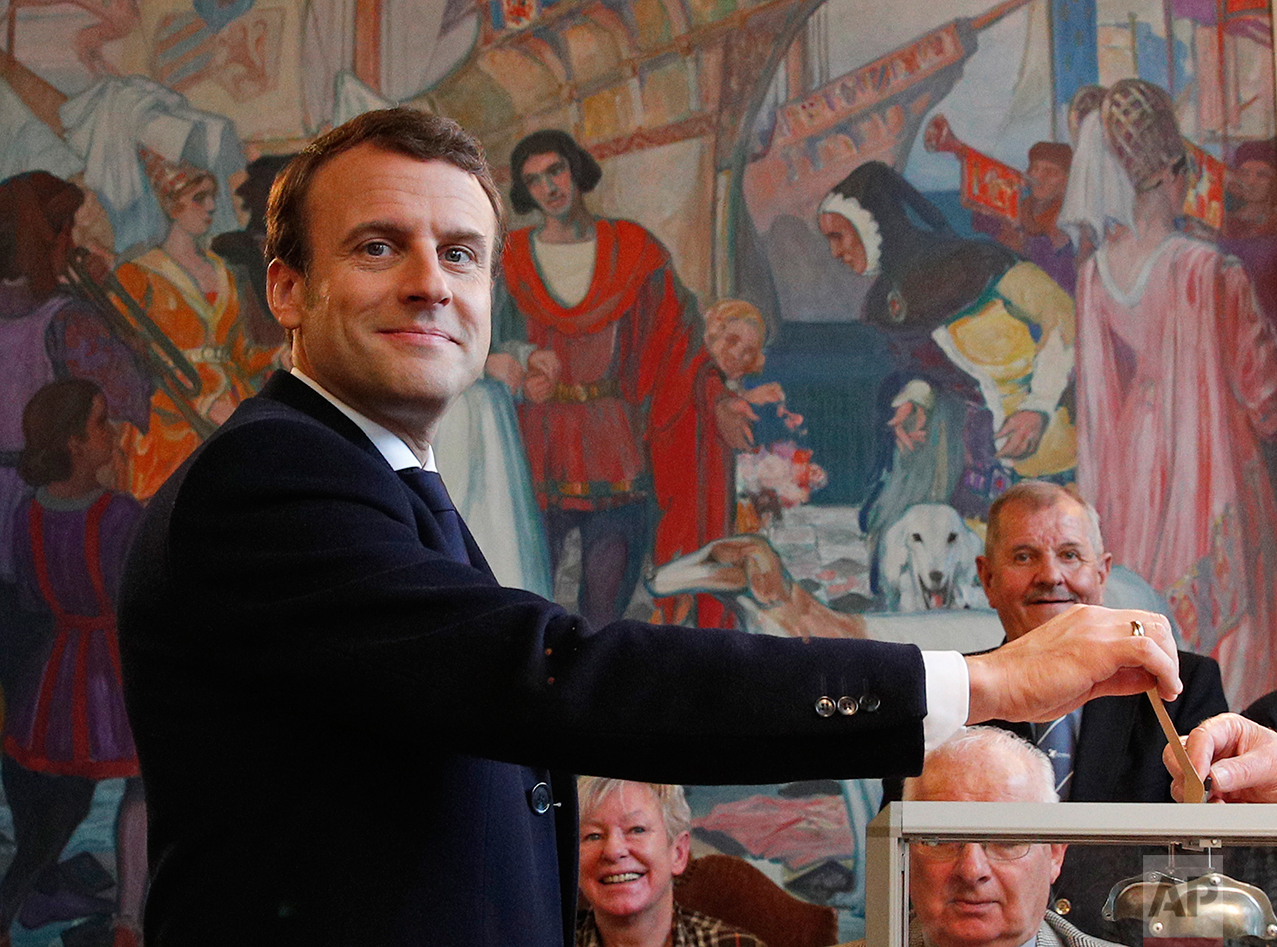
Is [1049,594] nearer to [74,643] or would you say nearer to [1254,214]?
[1254,214]

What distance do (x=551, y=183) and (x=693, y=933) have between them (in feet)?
11.4

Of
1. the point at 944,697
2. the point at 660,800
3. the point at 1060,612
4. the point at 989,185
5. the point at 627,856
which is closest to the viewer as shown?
the point at 944,697

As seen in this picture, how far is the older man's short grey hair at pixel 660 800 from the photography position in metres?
4.97

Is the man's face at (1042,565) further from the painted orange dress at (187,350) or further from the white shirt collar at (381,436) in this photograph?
the white shirt collar at (381,436)

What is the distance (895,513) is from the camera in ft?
21.1

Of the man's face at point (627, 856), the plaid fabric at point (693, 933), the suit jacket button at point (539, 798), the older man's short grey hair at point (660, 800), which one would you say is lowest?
the plaid fabric at point (693, 933)

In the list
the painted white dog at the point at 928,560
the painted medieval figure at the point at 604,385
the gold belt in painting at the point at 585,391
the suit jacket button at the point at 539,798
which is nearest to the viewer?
the suit jacket button at the point at 539,798

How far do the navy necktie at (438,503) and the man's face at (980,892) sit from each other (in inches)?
26.5

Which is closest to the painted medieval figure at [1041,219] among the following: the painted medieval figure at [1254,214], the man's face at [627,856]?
the painted medieval figure at [1254,214]

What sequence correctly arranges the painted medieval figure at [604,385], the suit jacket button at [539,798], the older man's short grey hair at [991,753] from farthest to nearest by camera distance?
the painted medieval figure at [604,385]
the older man's short grey hair at [991,753]
the suit jacket button at [539,798]

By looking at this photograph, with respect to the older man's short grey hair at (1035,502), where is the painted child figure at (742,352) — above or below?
above

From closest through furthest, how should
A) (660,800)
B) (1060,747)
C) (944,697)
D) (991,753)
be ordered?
(944,697), (991,753), (1060,747), (660,800)

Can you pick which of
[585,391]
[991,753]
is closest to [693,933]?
[991,753]

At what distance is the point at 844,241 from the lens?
263 inches
